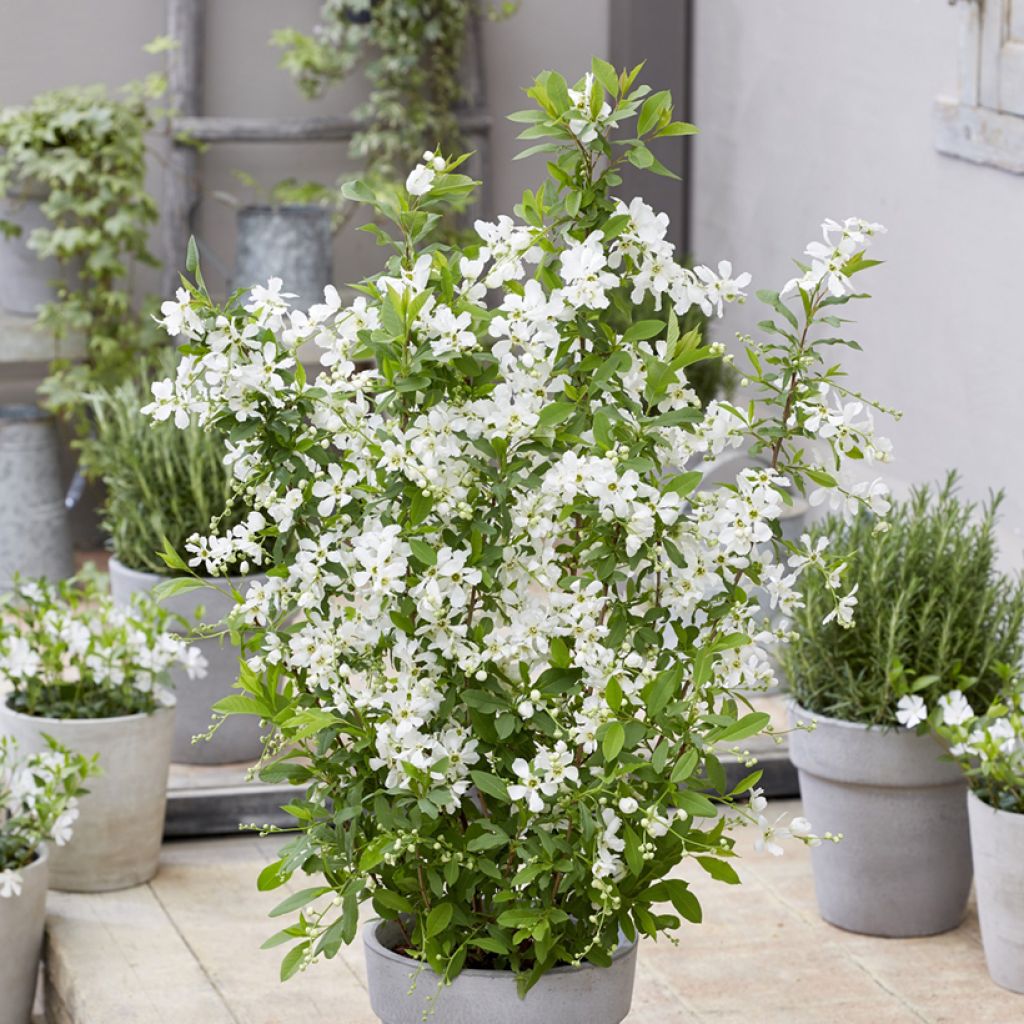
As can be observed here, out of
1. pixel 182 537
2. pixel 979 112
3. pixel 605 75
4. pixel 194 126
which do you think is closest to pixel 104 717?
pixel 182 537

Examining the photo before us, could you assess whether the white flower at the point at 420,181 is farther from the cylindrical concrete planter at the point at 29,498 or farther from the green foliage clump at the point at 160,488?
the cylindrical concrete planter at the point at 29,498

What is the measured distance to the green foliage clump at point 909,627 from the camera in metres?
2.82

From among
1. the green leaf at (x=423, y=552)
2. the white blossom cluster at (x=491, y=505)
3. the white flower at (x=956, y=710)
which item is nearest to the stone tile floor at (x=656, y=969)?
the white flower at (x=956, y=710)

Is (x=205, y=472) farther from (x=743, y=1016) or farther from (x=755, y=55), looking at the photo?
(x=755, y=55)

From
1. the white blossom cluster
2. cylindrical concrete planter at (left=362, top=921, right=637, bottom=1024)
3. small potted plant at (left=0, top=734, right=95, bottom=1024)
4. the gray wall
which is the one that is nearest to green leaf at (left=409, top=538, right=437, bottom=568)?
the white blossom cluster

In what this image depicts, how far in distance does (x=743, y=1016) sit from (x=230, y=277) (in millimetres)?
3082

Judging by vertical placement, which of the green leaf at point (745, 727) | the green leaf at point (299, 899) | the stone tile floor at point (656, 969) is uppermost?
the green leaf at point (745, 727)

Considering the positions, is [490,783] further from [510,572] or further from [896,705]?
[896,705]

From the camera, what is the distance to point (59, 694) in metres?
3.14

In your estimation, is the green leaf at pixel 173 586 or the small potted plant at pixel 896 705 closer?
the green leaf at pixel 173 586

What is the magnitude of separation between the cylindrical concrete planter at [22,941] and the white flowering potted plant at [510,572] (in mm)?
1008

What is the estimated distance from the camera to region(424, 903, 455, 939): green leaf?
1.85 metres

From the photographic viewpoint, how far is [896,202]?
12.6ft

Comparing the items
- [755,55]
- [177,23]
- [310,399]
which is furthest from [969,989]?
[177,23]
